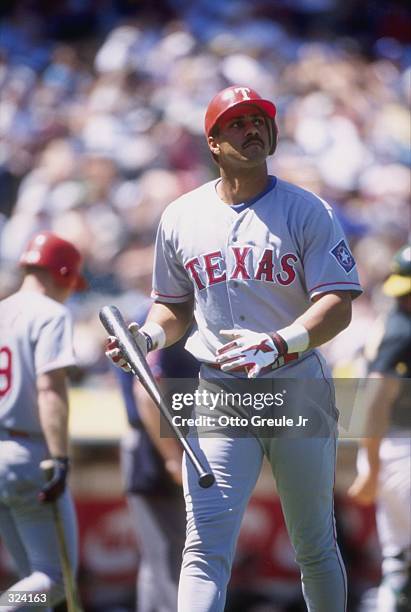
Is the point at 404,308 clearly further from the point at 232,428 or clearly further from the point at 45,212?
the point at 45,212

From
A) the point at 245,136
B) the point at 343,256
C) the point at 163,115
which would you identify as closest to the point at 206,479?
the point at 343,256

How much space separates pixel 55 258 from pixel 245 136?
159 cm

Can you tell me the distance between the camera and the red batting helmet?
5.12 metres

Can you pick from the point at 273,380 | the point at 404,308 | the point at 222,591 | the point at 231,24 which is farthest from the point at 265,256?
the point at 231,24

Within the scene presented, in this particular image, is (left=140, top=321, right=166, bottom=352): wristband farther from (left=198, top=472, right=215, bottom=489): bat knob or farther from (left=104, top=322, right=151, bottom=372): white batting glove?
(left=198, top=472, right=215, bottom=489): bat knob

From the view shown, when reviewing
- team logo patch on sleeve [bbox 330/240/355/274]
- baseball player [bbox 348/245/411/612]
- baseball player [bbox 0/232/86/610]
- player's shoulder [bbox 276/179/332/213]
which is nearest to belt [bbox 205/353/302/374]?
team logo patch on sleeve [bbox 330/240/355/274]

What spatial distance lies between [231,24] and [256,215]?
7.24 metres

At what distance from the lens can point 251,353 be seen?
11.6ft

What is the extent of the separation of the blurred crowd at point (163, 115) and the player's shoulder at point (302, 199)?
4.14 metres

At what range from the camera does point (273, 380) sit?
149 inches

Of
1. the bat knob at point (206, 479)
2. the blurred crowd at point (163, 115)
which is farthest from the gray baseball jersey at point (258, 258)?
the blurred crowd at point (163, 115)

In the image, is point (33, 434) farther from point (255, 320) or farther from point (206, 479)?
point (206, 479)

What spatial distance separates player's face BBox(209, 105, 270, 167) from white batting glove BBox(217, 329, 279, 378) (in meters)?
0.59

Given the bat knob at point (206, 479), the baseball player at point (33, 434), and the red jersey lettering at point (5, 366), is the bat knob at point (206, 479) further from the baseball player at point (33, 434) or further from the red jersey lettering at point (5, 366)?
the red jersey lettering at point (5, 366)
